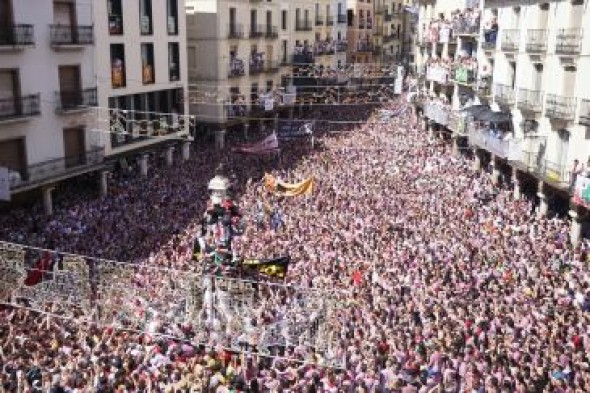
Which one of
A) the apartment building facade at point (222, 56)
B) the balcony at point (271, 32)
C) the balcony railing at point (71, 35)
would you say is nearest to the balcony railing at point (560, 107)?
the apartment building facade at point (222, 56)

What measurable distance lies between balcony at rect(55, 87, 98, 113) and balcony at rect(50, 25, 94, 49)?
2170mm

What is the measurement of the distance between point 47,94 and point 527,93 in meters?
23.8

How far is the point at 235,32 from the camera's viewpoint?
1935 inches

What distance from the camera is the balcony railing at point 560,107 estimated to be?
30188 millimetres

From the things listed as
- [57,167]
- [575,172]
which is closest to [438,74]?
[575,172]

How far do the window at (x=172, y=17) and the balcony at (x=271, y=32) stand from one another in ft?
44.8

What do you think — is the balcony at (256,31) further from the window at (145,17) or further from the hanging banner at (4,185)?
the hanging banner at (4,185)

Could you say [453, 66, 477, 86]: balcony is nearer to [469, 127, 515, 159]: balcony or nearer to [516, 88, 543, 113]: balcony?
[469, 127, 515, 159]: balcony

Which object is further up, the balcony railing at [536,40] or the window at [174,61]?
the balcony railing at [536,40]

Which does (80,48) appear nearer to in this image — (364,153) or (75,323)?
(75,323)

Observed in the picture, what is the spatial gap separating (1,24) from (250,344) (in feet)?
63.6

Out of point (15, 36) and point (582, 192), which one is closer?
point (582, 192)

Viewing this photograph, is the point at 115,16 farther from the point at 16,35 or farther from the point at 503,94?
the point at 503,94

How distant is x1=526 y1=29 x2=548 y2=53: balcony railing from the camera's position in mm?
33500
